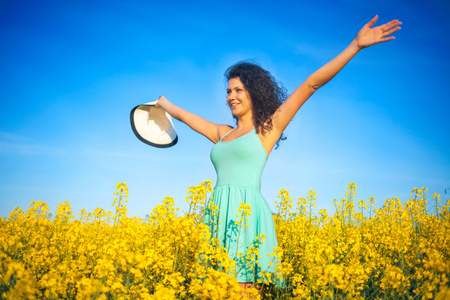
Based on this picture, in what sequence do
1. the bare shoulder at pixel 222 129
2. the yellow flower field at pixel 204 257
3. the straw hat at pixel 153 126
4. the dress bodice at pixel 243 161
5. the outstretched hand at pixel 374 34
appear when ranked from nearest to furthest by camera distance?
the yellow flower field at pixel 204 257 → the outstretched hand at pixel 374 34 → the dress bodice at pixel 243 161 → the bare shoulder at pixel 222 129 → the straw hat at pixel 153 126

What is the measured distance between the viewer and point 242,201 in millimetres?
2424

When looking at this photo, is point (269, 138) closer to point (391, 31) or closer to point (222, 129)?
point (222, 129)

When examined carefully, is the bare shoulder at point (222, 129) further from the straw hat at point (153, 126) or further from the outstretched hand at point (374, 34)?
the outstretched hand at point (374, 34)

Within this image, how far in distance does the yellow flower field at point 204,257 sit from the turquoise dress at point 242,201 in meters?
0.10

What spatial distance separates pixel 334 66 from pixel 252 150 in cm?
87

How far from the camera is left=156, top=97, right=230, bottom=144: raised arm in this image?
3.11m

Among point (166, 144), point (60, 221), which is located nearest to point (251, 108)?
point (166, 144)

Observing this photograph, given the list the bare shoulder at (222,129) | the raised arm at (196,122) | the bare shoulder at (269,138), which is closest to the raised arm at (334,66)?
the bare shoulder at (269,138)

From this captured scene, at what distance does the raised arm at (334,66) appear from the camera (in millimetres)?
2145

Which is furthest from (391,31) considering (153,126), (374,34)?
(153,126)

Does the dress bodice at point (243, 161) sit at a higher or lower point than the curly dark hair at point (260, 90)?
lower

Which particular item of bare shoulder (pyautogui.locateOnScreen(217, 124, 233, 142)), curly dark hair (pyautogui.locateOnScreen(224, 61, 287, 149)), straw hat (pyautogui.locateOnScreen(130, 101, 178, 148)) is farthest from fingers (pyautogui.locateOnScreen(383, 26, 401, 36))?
straw hat (pyautogui.locateOnScreen(130, 101, 178, 148))

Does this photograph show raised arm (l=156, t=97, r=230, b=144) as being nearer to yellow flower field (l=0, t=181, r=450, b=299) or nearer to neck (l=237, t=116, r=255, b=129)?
neck (l=237, t=116, r=255, b=129)

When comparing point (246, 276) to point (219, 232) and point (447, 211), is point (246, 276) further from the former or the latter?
point (447, 211)
